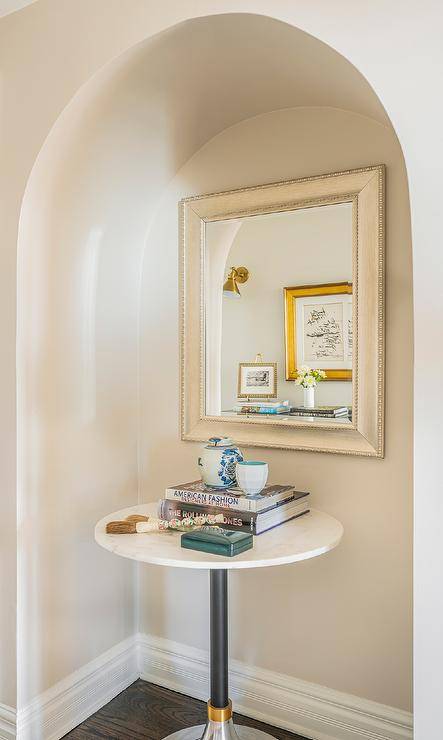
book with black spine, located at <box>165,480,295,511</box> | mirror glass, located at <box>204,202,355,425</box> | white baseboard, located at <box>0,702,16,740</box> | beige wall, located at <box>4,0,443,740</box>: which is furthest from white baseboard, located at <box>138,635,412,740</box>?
mirror glass, located at <box>204,202,355,425</box>

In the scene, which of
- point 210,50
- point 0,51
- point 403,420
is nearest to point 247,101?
point 210,50

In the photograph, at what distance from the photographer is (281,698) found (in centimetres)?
214

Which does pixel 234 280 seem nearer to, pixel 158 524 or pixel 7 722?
pixel 158 524

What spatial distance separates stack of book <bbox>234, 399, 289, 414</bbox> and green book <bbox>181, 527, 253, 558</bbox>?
618mm

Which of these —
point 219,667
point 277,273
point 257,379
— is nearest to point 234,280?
point 277,273

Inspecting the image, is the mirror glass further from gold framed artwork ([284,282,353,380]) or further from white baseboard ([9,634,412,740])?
white baseboard ([9,634,412,740])

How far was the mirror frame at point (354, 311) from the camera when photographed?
6.42 ft

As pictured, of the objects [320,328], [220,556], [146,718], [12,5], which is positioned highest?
[12,5]

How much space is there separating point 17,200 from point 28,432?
2.50 ft

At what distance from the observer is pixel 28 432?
6.54 feet

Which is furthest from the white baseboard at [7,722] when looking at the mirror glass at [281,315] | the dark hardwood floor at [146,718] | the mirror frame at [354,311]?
the mirror glass at [281,315]

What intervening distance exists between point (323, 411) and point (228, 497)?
519 mm

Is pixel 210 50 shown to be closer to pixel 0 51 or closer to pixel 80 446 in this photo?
pixel 0 51

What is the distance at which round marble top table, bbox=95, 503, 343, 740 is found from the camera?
1524 mm
